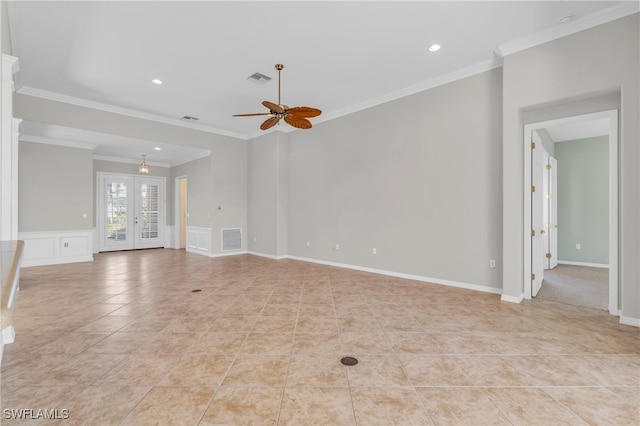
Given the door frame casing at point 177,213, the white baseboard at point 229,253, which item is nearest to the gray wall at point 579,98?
the white baseboard at point 229,253

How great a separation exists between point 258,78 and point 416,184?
318cm

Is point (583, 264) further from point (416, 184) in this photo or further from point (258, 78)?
point (258, 78)

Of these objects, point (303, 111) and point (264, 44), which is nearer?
point (264, 44)

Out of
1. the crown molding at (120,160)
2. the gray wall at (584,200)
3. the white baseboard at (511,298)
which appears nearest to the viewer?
the white baseboard at (511,298)

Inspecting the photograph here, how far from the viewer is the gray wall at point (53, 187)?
20.6 feet

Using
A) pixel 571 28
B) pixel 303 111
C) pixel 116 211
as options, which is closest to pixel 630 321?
pixel 571 28

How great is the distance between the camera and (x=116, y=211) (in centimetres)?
880

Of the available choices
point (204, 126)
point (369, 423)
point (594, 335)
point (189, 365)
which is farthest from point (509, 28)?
point (204, 126)

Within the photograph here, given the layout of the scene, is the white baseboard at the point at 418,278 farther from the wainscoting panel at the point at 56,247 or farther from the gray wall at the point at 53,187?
the gray wall at the point at 53,187

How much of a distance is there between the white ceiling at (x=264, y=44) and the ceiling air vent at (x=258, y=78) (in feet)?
0.33

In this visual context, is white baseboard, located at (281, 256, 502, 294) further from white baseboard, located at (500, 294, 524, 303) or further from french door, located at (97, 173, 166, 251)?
french door, located at (97, 173, 166, 251)

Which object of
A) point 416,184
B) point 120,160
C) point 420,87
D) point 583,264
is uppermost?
point 420,87

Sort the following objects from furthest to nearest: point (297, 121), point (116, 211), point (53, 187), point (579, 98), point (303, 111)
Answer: point (116, 211) < point (53, 187) < point (297, 121) < point (303, 111) < point (579, 98)

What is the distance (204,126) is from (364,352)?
6.63 m
